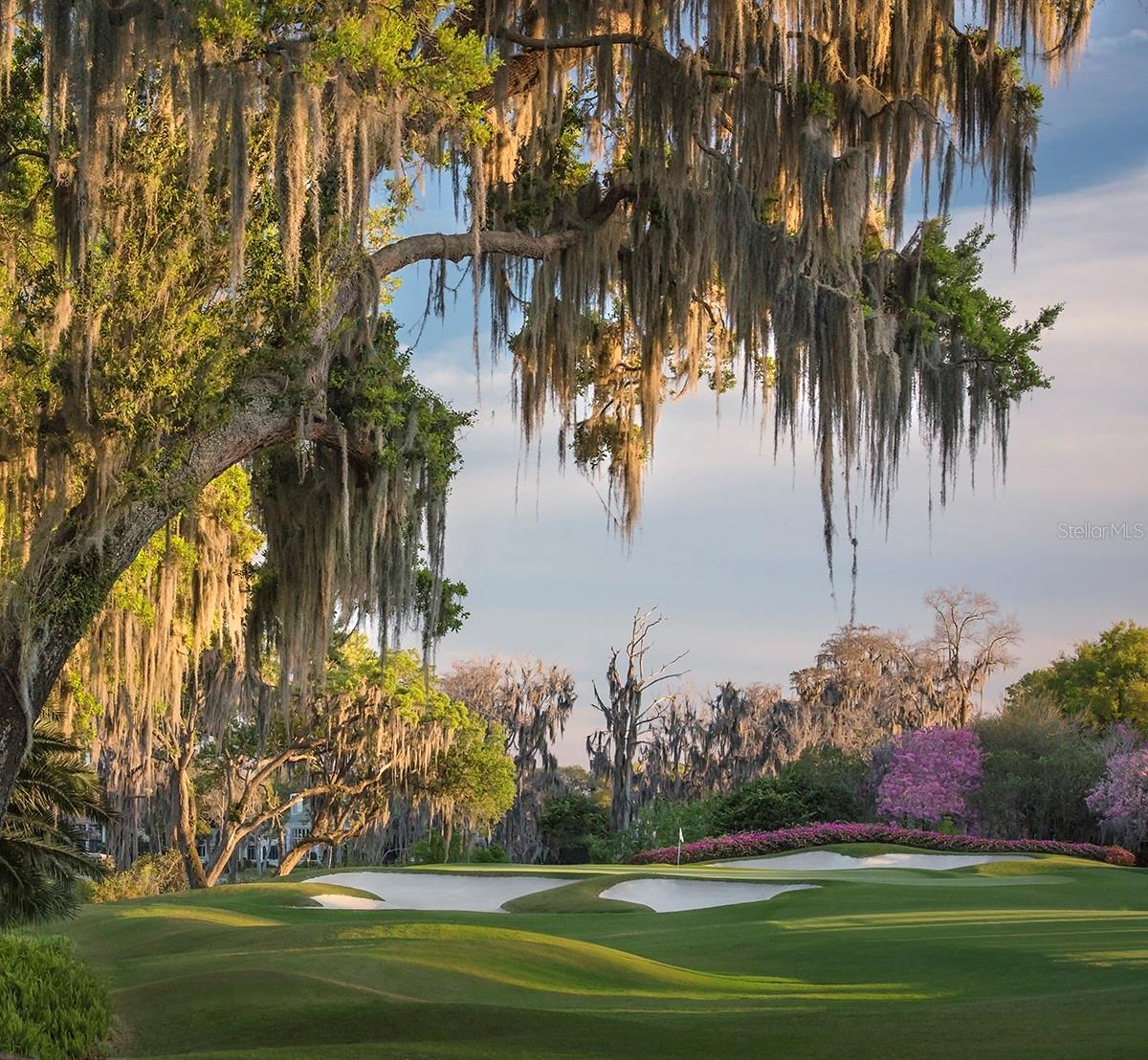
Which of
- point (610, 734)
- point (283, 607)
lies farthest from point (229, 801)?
point (283, 607)

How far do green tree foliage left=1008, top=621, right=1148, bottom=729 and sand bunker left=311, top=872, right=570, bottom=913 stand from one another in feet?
102

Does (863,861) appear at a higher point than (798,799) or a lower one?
lower

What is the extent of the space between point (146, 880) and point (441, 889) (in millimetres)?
8487

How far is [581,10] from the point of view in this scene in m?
10.9

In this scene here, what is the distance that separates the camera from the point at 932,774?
A: 113 feet

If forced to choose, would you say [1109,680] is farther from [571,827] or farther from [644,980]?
[644,980]

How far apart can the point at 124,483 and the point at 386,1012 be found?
12.7 feet

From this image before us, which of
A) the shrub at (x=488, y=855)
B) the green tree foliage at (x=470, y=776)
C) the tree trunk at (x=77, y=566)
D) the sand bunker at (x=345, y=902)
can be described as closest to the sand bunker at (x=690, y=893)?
the sand bunker at (x=345, y=902)

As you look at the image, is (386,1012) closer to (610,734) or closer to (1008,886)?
(1008,886)

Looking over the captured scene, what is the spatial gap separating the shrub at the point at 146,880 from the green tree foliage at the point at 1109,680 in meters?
31.3

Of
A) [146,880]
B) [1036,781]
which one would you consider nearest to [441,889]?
[146,880]

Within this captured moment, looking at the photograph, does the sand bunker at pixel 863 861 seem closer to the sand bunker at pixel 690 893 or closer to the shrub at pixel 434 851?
the sand bunker at pixel 690 893

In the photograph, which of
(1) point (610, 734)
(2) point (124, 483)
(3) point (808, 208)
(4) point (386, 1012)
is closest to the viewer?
(4) point (386, 1012)

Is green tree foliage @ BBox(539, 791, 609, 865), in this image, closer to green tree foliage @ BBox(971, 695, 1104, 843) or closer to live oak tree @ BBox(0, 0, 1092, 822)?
green tree foliage @ BBox(971, 695, 1104, 843)
